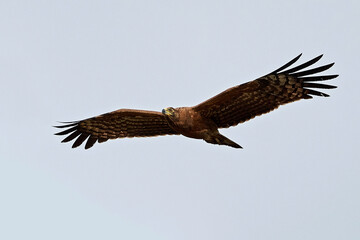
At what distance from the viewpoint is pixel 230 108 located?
13.7 metres

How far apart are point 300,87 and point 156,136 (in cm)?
358

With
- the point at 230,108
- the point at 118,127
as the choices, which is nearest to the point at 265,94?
the point at 230,108

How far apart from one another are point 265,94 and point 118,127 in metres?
3.69

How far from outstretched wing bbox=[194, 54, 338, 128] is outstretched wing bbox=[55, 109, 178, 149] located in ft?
4.55

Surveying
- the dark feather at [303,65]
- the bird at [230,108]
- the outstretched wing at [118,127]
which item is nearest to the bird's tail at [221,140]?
the bird at [230,108]

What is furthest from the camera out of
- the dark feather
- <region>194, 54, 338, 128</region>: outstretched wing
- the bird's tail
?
the bird's tail

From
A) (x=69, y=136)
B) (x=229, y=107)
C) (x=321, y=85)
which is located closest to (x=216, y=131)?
(x=229, y=107)

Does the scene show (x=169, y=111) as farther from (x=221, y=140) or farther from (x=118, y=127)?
(x=118, y=127)

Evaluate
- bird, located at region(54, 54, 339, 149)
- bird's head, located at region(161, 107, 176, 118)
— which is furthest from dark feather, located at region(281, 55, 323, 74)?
bird's head, located at region(161, 107, 176, 118)

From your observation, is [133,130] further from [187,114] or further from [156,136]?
[187,114]

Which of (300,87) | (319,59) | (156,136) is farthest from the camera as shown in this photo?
(156,136)

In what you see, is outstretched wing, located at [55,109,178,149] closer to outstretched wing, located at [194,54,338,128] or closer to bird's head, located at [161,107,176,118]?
bird's head, located at [161,107,176,118]

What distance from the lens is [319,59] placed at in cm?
1246

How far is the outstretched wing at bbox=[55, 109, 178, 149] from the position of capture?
14.6 m
